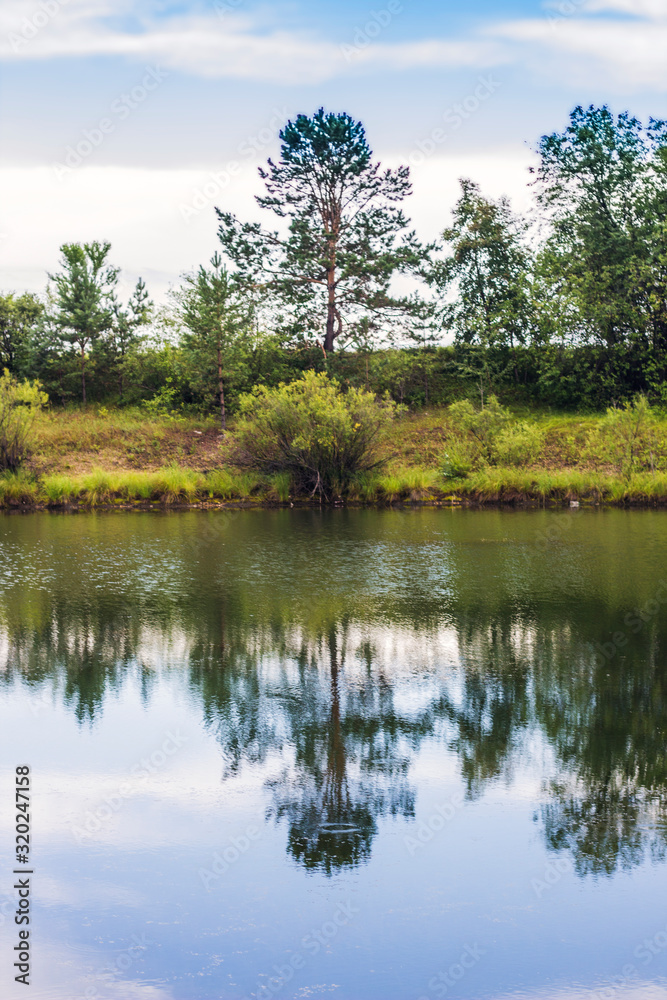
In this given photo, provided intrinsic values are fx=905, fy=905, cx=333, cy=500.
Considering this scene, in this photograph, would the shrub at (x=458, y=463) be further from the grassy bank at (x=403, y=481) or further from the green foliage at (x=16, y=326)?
the green foliage at (x=16, y=326)

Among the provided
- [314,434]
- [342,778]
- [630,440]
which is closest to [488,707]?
[342,778]

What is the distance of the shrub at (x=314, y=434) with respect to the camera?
2798 cm

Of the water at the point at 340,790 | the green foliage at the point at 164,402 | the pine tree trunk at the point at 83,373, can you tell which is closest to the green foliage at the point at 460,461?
the green foliage at the point at 164,402

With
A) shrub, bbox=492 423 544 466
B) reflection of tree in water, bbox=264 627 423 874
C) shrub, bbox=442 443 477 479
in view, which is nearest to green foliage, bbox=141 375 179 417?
shrub, bbox=442 443 477 479

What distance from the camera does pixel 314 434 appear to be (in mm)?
27953

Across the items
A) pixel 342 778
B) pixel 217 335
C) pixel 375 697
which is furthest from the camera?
pixel 217 335

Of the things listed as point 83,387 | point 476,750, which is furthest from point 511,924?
point 83,387

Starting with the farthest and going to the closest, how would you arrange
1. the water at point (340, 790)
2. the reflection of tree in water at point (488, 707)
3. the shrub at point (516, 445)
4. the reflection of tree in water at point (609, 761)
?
the shrub at point (516, 445) → the reflection of tree in water at point (488, 707) → the reflection of tree in water at point (609, 761) → the water at point (340, 790)

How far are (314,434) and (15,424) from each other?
31.1ft

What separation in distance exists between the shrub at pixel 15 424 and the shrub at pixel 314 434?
6711 millimetres

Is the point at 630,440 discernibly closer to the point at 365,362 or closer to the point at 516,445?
the point at 516,445

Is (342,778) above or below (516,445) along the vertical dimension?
below

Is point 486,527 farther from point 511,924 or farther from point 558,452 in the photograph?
point 511,924

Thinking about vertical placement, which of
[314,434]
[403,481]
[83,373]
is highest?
[83,373]
